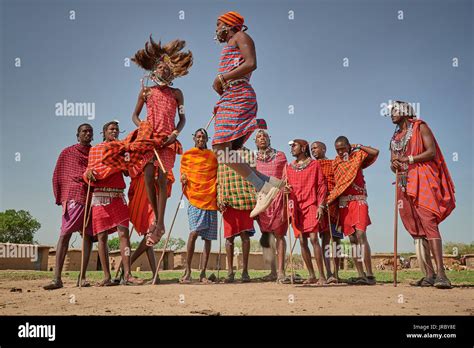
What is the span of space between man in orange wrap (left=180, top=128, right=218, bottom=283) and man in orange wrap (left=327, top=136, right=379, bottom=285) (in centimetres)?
216

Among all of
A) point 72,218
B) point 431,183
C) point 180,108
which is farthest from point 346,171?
point 72,218

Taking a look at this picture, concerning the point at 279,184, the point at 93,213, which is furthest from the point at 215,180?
the point at 279,184

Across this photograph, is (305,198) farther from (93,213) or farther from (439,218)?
(93,213)

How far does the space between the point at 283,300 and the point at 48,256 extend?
70.8ft

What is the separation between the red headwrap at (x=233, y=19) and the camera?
534 cm

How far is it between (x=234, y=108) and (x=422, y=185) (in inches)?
130

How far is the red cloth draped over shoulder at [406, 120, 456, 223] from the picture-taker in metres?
6.40

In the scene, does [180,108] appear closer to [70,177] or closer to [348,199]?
[70,177]

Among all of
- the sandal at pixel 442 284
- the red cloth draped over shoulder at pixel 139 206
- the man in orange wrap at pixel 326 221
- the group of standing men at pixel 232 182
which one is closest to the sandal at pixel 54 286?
the group of standing men at pixel 232 182

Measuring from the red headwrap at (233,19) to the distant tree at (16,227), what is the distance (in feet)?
140

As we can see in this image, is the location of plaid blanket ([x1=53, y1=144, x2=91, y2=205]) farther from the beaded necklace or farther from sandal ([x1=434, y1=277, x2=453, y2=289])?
sandal ([x1=434, y1=277, x2=453, y2=289])
